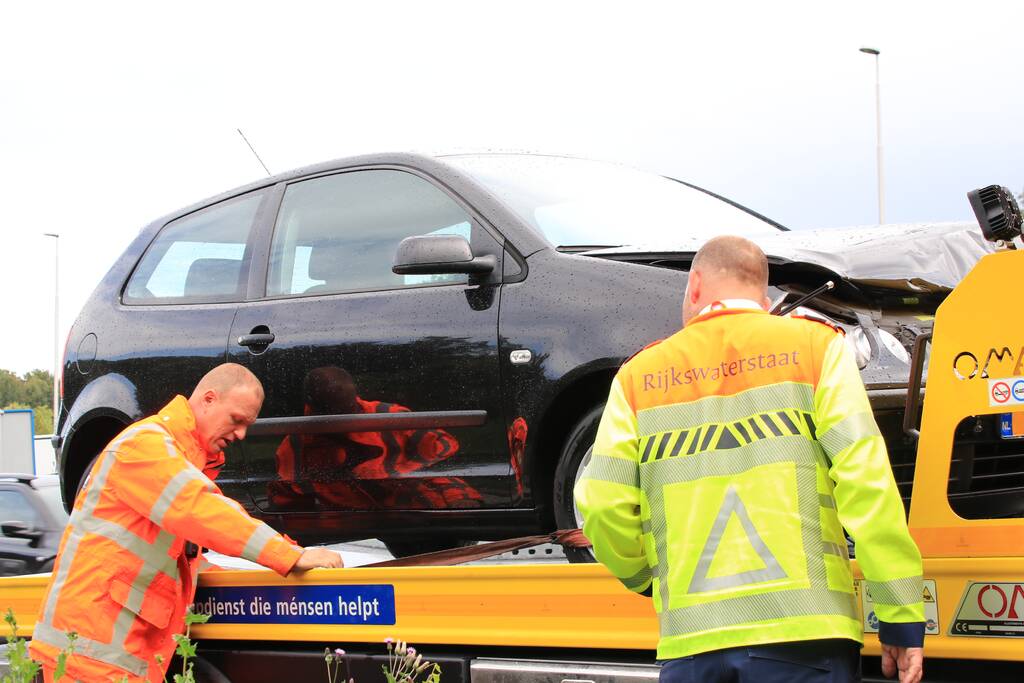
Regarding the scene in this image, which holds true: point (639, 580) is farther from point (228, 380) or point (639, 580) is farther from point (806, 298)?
point (228, 380)

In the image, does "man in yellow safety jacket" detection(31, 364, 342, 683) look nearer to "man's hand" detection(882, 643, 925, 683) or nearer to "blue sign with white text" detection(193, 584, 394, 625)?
"blue sign with white text" detection(193, 584, 394, 625)

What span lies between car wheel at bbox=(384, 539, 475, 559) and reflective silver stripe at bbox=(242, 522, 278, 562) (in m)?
0.82

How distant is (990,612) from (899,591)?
607mm

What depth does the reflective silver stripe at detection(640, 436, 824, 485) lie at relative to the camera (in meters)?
2.22

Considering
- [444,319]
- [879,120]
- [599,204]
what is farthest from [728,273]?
[879,120]

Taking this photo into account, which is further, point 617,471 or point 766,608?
point 617,471

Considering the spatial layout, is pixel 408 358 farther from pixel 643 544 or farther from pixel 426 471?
pixel 643 544

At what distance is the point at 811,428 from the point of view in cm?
224

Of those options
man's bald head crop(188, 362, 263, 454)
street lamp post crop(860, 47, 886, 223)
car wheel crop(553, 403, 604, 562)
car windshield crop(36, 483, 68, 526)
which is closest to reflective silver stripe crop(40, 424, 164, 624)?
man's bald head crop(188, 362, 263, 454)

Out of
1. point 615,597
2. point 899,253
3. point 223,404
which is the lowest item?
point 615,597

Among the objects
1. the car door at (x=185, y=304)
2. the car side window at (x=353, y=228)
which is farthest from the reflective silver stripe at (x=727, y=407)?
the car door at (x=185, y=304)

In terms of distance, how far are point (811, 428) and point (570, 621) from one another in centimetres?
120

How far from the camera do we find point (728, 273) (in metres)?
2.40

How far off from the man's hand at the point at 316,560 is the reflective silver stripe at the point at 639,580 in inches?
56.5
